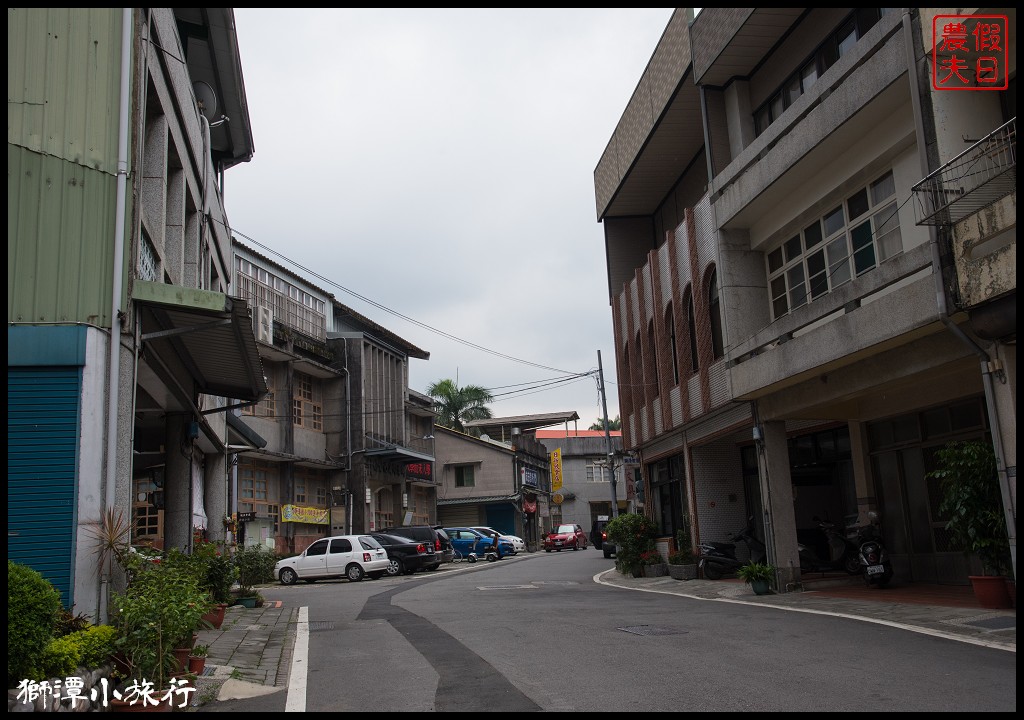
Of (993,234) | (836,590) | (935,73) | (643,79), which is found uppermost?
(643,79)

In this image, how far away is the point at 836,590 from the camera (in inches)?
659

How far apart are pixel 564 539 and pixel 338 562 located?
24.1 meters

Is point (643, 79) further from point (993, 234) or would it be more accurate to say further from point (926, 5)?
point (993, 234)

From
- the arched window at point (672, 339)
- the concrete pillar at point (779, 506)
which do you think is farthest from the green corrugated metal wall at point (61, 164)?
the arched window at point (672, 339)

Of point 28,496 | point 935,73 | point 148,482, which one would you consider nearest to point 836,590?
point 935,73

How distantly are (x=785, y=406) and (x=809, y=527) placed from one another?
5.44m

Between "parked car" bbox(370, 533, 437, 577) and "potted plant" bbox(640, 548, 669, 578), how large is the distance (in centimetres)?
978

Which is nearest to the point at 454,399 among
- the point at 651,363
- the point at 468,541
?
the point at 468,541

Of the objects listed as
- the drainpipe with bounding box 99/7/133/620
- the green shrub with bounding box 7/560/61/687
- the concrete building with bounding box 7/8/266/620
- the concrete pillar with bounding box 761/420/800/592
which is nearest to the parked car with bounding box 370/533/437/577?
the concrete pillar with bounding box 761/420/800/592

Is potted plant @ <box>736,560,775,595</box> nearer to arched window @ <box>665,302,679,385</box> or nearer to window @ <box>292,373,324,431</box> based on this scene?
arched window @ <box>665,302,679,385</box>

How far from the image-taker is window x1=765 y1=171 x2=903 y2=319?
49.6 ft

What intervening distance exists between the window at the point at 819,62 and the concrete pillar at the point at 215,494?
50.6ft

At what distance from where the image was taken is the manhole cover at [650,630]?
36.7ft

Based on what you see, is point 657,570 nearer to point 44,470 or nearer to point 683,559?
point 683,559
